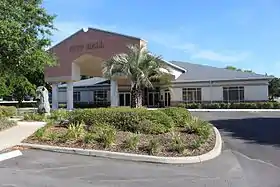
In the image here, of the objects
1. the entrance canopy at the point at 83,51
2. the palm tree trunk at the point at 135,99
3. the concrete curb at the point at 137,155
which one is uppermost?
the entrance canopy at the point at 83,51

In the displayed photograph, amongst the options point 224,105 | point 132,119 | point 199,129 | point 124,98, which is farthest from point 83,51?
point 199,129

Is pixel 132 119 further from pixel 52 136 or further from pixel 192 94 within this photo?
pixel 192 94

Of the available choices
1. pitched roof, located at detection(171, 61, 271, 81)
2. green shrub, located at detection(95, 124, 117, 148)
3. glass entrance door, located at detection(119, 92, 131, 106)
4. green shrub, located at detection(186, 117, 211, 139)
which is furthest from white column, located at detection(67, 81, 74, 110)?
green shrub, located at detection(95, 124, 117, 148)

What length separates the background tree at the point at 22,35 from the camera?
1498 centimetres

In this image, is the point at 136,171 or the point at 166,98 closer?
the point at 136,171

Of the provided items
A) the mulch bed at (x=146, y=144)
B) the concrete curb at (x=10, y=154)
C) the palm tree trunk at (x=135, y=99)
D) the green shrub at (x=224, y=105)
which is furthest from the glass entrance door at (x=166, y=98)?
the concrete curb at (x=10, y=154)

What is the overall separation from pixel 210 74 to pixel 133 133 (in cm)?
3548

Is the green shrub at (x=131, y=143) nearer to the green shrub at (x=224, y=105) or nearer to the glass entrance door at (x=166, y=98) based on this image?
the green shrub at (x=224, y=105)

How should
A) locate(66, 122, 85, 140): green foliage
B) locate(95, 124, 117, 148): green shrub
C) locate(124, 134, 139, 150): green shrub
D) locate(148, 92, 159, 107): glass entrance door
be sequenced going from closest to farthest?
locate(124, 134, 139, 150): green shrub
locate(95, 124, 117, 148): green shrub
locate(66, 122, 85, 140): green foliage
locate(148, 92, 159, 107): glass entrance door

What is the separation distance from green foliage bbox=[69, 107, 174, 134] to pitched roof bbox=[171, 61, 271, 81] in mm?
32021

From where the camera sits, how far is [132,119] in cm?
1466

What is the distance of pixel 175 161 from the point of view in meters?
10.2

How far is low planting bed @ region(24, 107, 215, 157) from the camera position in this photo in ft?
38.0

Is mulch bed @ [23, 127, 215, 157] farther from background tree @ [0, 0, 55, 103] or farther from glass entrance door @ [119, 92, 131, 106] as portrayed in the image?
glass entrance door @ [119, 92, 131, 106]
